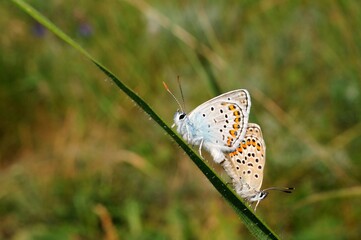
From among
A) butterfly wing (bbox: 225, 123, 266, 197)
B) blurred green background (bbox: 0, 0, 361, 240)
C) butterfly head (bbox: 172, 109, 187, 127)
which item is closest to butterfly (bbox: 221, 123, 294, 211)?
butterfly wing (bbox: 225, 123, 266, 197)

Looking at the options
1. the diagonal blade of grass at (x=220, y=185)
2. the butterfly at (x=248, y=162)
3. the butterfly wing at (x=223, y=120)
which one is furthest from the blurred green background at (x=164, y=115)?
the diagonal blade of grass at (x=220, y=185)

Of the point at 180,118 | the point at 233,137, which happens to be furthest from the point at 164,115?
the point at 233,137

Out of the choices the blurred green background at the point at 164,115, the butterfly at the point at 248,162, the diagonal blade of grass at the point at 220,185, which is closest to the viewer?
the diagonal blade of grass at the point at 220,185

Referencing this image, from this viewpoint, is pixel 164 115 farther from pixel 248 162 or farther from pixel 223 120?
pixel 248 162

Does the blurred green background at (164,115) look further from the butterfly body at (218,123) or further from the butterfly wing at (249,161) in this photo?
the butterfly wing at (249,161)

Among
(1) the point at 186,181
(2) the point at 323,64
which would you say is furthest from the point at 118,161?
(2) the point at 323,64
